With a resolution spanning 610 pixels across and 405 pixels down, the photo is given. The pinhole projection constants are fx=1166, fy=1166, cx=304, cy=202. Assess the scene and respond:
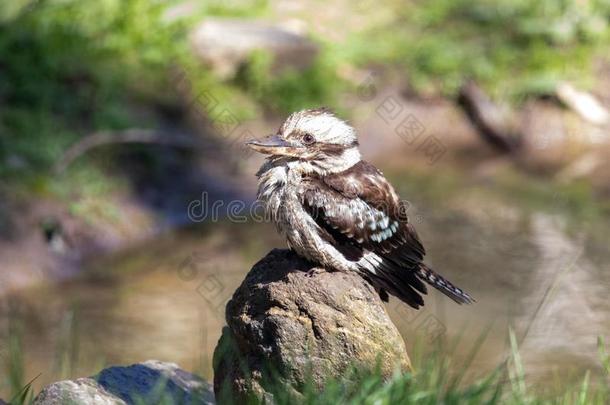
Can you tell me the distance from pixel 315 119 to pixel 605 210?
588cm

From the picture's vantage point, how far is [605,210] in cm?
1099

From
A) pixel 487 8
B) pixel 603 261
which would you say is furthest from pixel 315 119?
pixel 487 8

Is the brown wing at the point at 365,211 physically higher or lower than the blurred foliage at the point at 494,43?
lower

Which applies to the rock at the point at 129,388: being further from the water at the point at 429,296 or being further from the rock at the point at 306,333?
the water at the point at 429,296

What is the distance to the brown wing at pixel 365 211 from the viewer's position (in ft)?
18.6

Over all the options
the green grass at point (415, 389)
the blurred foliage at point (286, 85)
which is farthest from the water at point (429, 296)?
the green grass at point (415, 389)

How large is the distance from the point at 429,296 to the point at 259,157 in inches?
108

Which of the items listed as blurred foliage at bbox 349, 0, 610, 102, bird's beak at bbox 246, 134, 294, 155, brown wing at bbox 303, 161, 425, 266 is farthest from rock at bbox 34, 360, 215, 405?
blurred foliage at bbox 349, 0, 610, 102

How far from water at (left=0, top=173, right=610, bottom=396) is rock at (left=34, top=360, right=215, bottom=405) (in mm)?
1072

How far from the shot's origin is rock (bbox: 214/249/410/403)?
17.4ft

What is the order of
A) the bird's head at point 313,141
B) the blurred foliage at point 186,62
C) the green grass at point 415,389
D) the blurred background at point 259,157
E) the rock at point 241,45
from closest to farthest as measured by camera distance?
the green grass at point 415,389 < the bird's head at point 313,141 < the blurred background at point 259,157 < the blurred foliage at point 186,62 < the rock at point 241,45

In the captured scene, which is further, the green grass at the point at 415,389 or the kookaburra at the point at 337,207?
the kookaburra at the point at 337,207

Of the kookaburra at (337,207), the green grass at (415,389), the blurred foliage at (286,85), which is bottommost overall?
the green grass at (415,389)

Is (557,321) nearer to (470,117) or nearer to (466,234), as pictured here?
(466,234)
